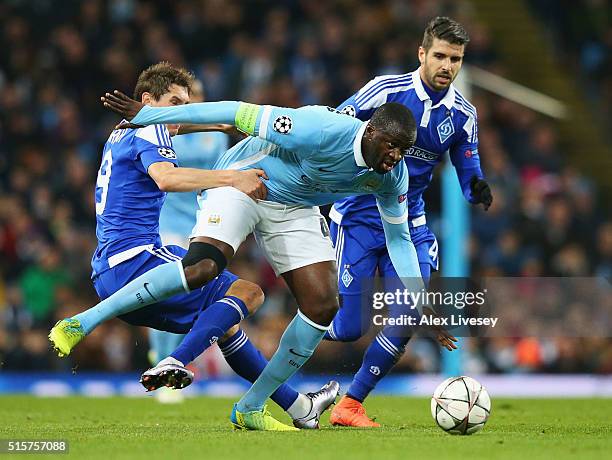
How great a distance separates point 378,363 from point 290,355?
1.10 meters

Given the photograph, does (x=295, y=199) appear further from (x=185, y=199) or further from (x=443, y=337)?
(x=185, y=199)

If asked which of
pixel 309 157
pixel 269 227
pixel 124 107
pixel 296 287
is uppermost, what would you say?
pixel 124 107

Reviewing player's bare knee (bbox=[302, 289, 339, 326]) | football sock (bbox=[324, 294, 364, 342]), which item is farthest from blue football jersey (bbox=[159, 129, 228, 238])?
player's bare knee (bbox=[302, 289, 339, 326])

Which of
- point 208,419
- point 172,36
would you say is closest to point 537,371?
point 208,419

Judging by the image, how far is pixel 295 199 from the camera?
24.8 feet

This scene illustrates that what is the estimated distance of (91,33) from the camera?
16.6m

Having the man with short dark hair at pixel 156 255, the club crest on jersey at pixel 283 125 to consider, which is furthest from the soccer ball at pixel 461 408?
the club crest on jersey at pixel 283 125

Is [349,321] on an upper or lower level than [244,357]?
upper

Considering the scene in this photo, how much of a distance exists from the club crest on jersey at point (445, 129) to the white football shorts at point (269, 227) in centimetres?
132

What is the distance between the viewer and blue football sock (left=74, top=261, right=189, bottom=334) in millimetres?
7121

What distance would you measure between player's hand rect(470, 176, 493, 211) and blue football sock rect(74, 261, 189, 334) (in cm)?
231

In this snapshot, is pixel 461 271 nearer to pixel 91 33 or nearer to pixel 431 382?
pixel 431 382

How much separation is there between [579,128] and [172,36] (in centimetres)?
689

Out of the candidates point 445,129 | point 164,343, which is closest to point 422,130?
point 445,129
